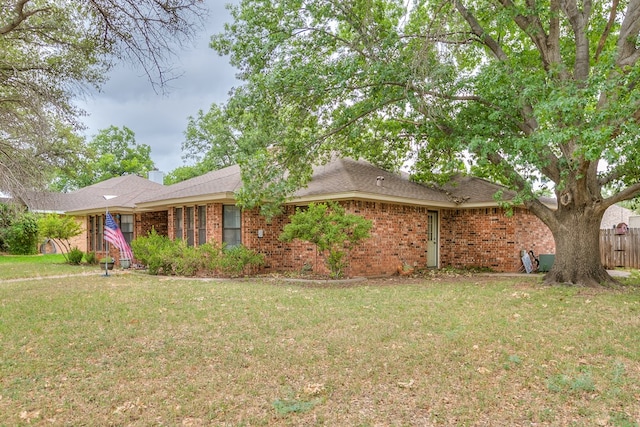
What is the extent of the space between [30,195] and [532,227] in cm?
1482

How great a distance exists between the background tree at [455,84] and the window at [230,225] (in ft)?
7.13

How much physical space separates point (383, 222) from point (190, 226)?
21.4 ft

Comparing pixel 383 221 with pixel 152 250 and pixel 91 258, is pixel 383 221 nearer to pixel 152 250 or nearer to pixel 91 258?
pixel 152 250

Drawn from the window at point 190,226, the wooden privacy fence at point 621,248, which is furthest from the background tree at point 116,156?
the wooden privacy fence at point 621,248

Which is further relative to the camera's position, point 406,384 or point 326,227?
point 326,227

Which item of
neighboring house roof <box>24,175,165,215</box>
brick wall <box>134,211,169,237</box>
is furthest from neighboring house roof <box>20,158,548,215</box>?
neighboring house roof <box>24,175,165,215</box>

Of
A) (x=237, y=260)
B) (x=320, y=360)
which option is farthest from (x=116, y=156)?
(x=320, y=360)

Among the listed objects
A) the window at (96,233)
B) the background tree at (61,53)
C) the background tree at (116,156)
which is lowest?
the window at (96,233)

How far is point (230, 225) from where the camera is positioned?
1341cm

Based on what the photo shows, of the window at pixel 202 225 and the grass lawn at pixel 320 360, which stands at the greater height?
the window at pixel 202 225

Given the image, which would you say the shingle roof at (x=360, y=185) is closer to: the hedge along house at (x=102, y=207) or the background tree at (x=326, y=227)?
the background tree at (x=326, y=227)

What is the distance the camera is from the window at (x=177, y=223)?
15.0 m

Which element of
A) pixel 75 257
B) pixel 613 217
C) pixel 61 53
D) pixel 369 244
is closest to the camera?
pixel 61 53

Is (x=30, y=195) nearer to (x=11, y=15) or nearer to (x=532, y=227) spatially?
(x=11, y=15)
